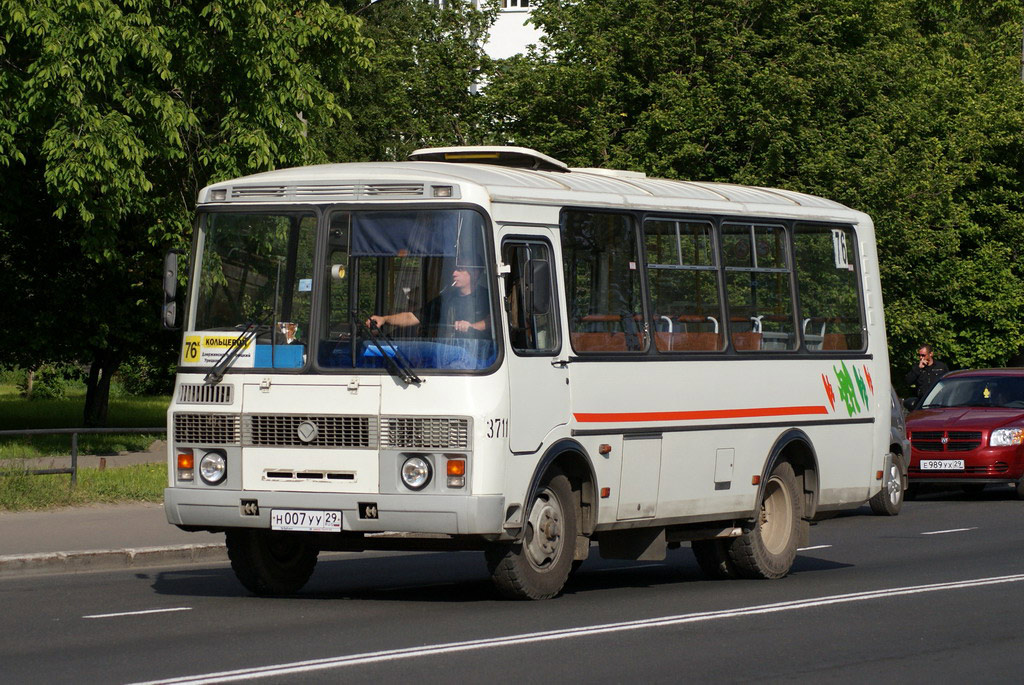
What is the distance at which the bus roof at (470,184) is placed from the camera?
11.5m

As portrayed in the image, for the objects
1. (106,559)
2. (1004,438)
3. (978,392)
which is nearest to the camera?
(106,559)

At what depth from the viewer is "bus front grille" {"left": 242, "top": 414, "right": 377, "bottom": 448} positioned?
11.2 m

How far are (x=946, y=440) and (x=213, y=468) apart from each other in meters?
15.2

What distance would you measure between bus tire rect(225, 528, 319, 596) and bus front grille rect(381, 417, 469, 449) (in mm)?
1387

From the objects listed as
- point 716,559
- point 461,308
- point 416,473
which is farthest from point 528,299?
point 716,559

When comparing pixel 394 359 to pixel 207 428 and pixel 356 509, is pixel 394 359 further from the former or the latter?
pixel 207 428

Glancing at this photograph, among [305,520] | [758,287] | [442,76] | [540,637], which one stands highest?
[442,76]

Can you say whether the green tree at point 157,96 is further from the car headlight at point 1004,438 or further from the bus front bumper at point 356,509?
the bus front bumper at point 356,509

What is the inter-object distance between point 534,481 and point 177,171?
15507mm

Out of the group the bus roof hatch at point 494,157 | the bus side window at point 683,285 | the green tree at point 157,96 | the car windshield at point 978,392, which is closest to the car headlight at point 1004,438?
the car windshield at point 978,392

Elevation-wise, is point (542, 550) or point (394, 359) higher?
point (394, 359)

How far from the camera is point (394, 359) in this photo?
1120 cm

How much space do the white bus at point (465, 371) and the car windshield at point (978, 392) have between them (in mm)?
12702

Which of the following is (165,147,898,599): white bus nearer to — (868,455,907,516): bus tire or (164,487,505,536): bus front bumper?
(164,487,505,536): bus front bumper
